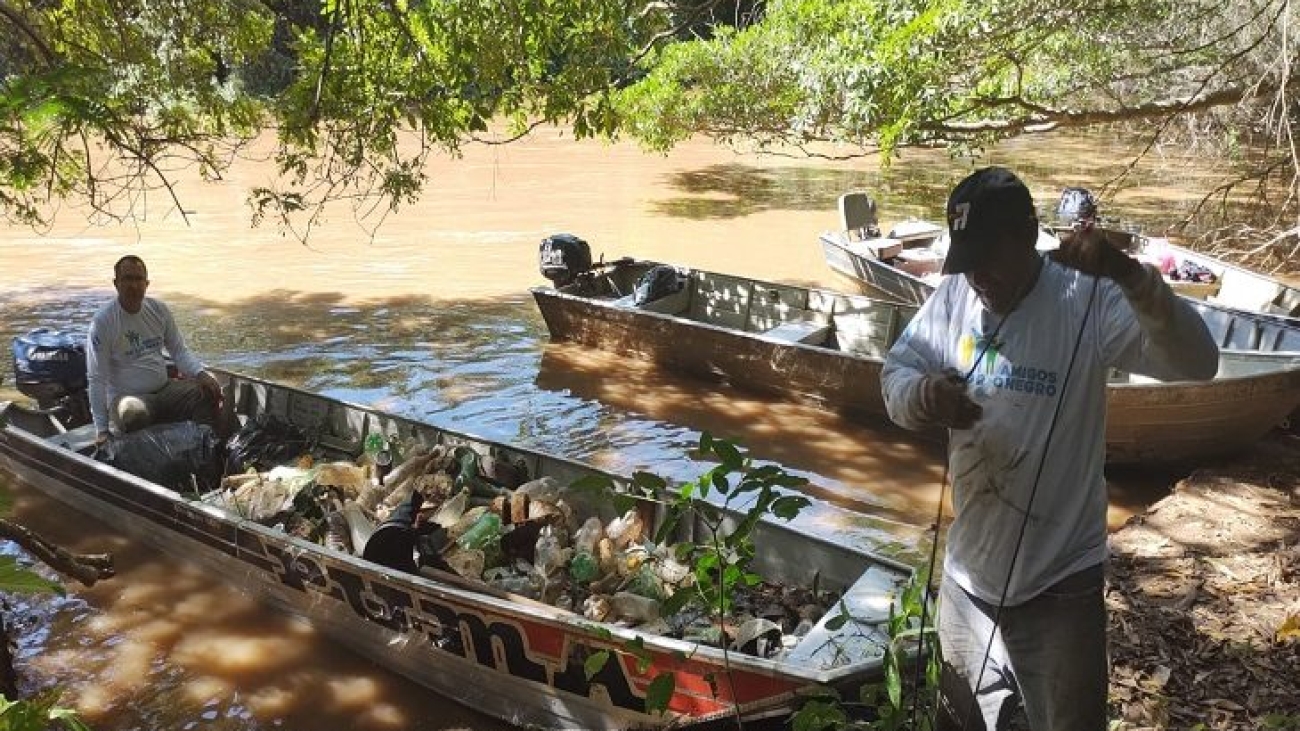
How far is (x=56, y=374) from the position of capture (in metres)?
6.98

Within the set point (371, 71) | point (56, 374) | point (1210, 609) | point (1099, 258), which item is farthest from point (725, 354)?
point (1099, 258)

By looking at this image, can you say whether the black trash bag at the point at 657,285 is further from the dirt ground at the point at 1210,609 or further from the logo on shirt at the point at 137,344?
the dirt ground at the point at 1210,609

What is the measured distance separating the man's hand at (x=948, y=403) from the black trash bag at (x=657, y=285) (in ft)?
25.7

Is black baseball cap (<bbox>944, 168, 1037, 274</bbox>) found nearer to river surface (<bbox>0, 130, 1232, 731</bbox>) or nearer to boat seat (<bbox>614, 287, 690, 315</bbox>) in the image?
river surface (<bbox>0, 130, 1232, 731</bbox>)

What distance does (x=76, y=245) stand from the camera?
49.2 feet

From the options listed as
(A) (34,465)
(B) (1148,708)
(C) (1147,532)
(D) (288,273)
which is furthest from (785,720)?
(D) (288,273)

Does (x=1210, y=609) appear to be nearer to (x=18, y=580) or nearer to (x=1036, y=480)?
(x=1036, y=480)

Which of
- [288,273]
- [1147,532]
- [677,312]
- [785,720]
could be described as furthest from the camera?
[288,273]

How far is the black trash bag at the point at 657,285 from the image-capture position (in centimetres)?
995

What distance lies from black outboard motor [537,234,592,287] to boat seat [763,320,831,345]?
2299mm

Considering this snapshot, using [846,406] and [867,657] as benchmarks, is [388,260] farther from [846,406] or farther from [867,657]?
[867,657]

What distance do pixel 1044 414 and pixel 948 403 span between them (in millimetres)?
219

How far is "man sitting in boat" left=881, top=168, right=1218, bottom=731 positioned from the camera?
2061mm

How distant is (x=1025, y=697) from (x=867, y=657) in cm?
159
